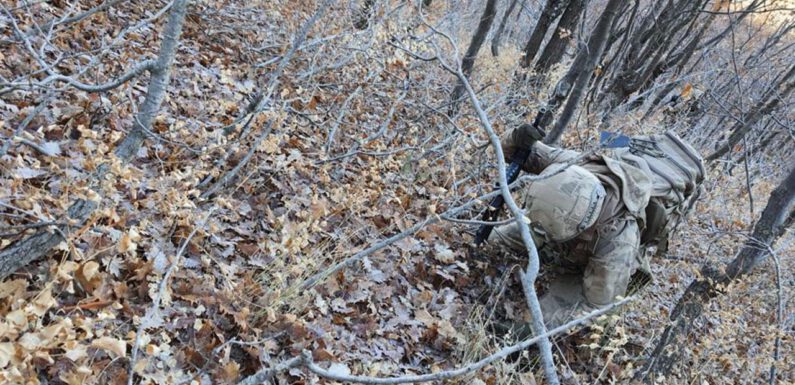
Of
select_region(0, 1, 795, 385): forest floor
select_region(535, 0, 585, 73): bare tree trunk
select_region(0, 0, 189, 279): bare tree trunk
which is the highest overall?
select_region(535, 0, 585, 73): bare tree trunk

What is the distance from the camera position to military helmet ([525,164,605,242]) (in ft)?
10.2

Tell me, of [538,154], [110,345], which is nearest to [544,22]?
[538,154]

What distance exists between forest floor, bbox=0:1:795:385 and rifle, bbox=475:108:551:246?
0.28 metres

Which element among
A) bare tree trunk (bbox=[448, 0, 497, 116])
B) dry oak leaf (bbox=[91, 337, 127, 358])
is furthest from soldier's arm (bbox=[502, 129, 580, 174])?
dry oak leaf (bbox=[91, 337, 127, 358])

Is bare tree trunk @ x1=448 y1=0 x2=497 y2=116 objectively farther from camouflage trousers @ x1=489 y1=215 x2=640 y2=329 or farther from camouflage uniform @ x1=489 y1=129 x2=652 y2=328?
camouflage trousers @ x1=489 y1=215 x2=640 y2=329

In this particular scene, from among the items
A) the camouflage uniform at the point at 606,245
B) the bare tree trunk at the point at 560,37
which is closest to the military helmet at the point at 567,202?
the camouflage uniform at the point at 606,245

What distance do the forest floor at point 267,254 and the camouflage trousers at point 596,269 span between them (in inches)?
8.6

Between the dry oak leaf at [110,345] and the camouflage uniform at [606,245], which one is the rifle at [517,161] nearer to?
the camouflage uniform at [606,245]

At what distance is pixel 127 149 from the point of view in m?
2.50

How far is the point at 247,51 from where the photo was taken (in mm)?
5320

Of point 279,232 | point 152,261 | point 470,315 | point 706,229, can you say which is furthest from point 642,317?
point 152,261

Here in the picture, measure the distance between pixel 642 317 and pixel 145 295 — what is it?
391 centimetres

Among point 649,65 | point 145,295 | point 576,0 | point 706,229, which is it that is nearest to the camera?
point 145,295

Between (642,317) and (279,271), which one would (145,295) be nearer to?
(279,271)
